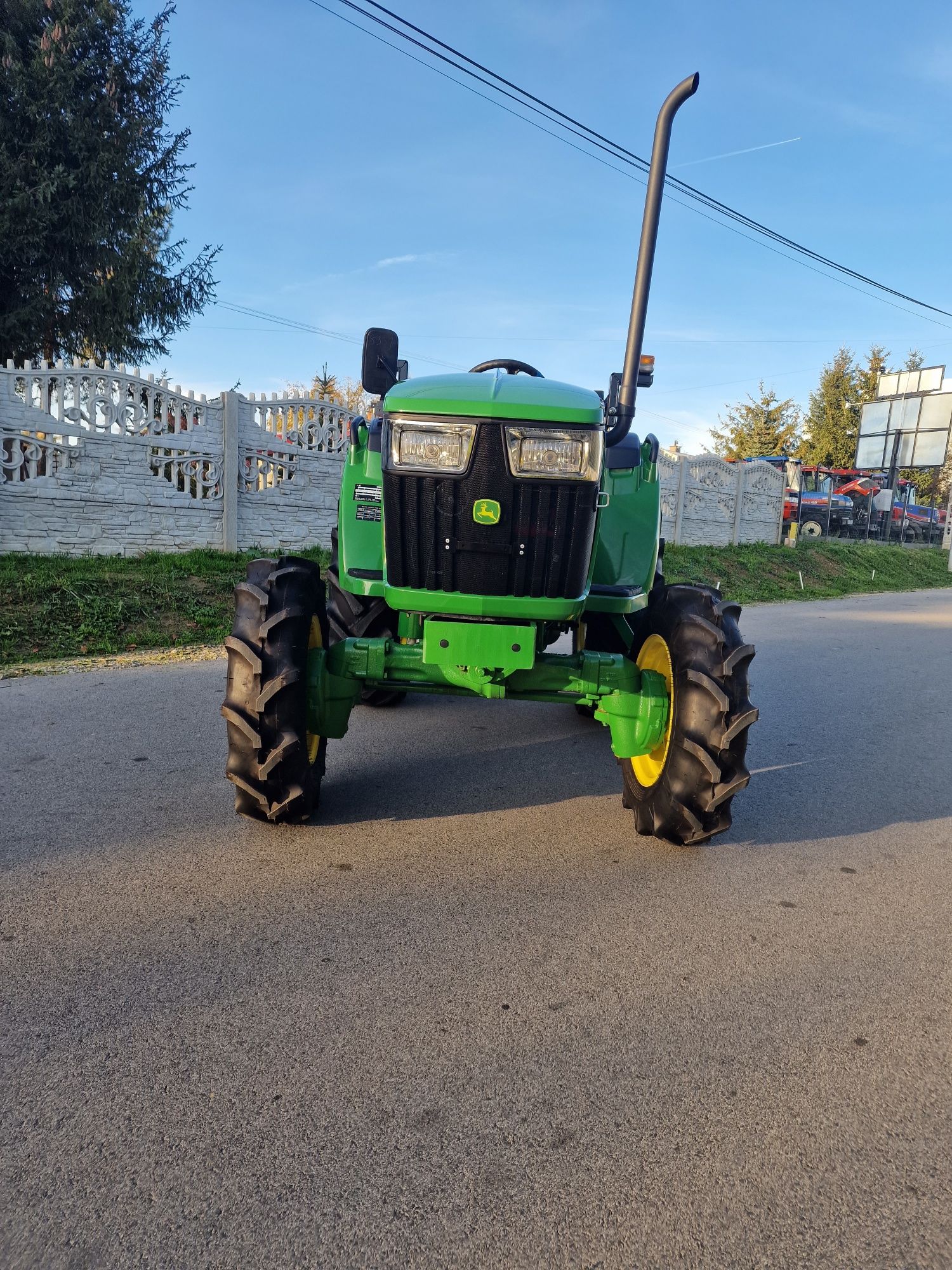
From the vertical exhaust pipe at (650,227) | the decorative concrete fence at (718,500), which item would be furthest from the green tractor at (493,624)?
the decorative concrete fence at (718,500)

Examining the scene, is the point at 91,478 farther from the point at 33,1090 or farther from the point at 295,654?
the point at 33,1090

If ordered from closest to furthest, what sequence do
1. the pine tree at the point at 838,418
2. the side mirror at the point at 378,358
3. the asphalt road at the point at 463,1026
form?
the asphalt road at the point at 463,1026 → the side mirror at the point at 378,358 → the pine tree at the point at 838,418

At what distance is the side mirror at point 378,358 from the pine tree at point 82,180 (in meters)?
14.4

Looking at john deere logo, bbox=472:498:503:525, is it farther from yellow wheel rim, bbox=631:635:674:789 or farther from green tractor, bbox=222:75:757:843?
yellow wheel rim, bbox=631:635:674:789

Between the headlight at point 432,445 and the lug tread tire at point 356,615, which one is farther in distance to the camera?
the lug tread tire at point 356,615

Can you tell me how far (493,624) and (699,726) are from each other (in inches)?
33.3

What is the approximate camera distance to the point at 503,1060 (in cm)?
214

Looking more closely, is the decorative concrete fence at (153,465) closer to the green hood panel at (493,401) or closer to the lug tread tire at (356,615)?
the lug tread tire at (356,615)

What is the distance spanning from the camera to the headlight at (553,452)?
3.10 meters

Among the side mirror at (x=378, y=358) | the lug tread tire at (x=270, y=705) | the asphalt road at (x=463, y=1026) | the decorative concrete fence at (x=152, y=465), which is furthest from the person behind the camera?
the decorative concrete fence at (x=152, y=465)

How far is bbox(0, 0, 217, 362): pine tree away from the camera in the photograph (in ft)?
51.2

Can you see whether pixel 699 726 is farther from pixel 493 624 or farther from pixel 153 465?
pixel 153 465

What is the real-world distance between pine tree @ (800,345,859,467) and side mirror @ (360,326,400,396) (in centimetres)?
3908

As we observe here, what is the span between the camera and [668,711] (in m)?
3.52
